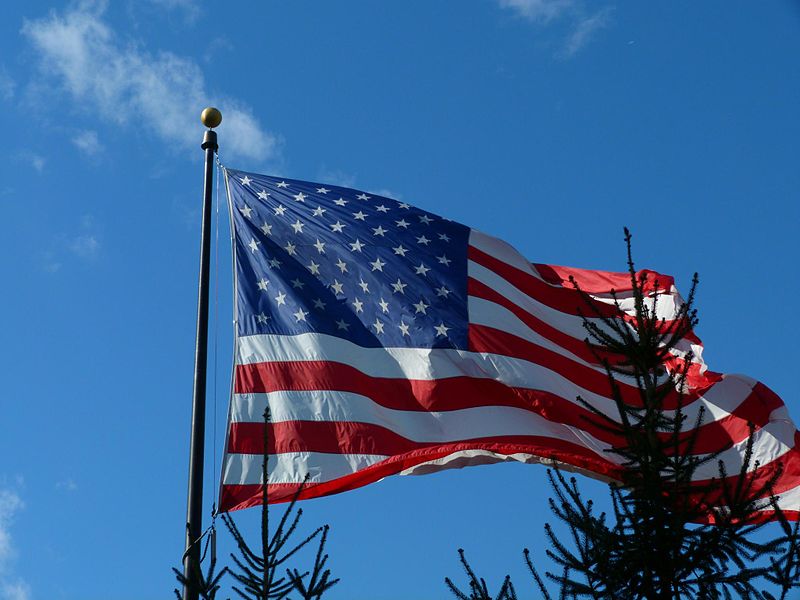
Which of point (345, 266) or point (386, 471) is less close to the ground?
point (345, 266)

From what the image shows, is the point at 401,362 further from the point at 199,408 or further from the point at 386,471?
the point at 199,408

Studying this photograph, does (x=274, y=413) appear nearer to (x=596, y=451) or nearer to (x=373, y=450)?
(x=373, y=450)

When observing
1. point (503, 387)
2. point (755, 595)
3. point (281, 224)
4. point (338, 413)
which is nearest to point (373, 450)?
point (338, 413)

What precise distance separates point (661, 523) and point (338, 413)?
4.30 meters

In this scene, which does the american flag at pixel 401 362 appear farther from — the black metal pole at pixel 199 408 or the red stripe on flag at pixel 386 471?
the black metal pole at pixel 199 408

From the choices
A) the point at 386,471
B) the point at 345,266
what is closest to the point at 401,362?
the point at 345,266

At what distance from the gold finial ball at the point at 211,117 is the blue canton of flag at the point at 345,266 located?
1.27 meters

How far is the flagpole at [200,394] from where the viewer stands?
34.8 feet

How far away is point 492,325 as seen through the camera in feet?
48.3

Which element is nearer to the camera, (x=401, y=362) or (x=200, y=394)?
(x=200, y=394)

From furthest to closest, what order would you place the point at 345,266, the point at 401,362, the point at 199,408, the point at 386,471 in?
the point at 345,266, the point at 401,362, the point at 386,471, the point at 199,408

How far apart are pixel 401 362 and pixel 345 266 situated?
142 centimetres

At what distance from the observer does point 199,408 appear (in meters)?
11.6

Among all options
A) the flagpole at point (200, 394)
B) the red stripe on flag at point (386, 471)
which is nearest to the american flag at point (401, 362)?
the red stripe on flag at point (386, 471)
